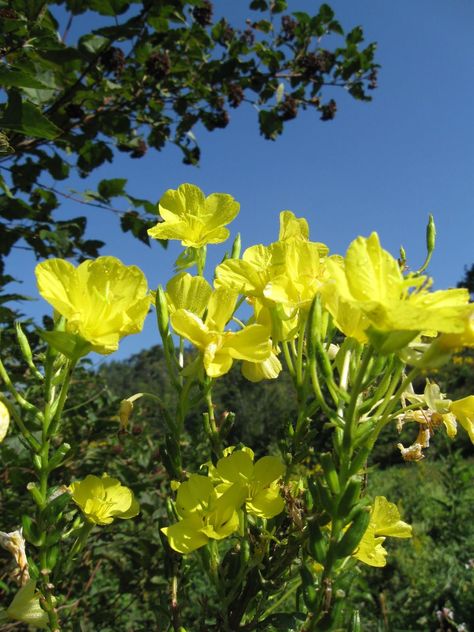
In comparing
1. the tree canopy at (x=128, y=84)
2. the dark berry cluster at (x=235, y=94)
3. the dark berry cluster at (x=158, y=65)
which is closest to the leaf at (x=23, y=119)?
the tree canopy at (x=128, y=84)

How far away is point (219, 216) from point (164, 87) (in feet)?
8.17

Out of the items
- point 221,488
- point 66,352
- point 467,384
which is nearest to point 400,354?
point 221,488

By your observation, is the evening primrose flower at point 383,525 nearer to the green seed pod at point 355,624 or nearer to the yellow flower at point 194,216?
the green seed pod at point 355,624

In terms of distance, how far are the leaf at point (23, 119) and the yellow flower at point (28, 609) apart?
1.12m

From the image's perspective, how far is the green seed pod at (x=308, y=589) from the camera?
61 cm

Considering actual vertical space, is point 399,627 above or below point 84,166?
below

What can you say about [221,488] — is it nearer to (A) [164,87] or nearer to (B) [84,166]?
(B) [84,166]

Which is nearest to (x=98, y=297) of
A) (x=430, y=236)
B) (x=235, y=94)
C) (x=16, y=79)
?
(x=430, y=236)

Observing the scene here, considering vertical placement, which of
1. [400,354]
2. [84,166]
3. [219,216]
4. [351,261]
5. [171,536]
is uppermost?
[84,166]

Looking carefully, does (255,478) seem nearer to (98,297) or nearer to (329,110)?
(98,297)

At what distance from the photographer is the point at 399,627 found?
13.2 ft

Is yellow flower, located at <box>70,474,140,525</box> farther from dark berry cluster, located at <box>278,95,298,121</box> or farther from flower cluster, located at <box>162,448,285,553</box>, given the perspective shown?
dark berry cluster, located at <box>278,95,298,121</box>

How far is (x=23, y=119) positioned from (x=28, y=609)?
118cm

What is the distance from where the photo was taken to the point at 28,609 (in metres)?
0.73
